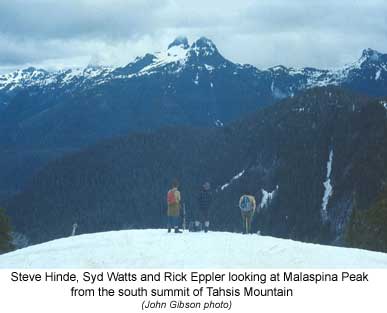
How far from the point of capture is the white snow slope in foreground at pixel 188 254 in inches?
941

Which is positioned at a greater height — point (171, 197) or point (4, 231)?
point (171, 197)

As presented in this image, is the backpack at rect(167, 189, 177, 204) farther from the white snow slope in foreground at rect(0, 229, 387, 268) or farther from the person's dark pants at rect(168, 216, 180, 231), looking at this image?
the person's dark pants at rect(168, 216, 180, 231)

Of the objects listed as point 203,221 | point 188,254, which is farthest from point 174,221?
point 188,254

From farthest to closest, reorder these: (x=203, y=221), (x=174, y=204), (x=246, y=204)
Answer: (x=203, y=221)
(x=246, y=204)
(x=174, y=204)

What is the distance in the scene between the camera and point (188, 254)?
1001 inches

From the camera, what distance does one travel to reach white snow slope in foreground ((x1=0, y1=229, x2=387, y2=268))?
2389 centimetres

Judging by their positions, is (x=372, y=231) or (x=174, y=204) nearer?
(x=174, y=204)

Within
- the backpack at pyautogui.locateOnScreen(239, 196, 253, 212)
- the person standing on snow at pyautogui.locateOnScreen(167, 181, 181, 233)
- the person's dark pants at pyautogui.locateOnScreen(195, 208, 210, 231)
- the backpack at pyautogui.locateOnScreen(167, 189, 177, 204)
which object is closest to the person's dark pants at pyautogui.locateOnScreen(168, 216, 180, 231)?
the person standing on snow at pyautogui.locateOnScreen(167, 181, 181, 233)

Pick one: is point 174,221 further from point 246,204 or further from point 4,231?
point 4,231

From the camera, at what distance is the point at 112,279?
68.6ft

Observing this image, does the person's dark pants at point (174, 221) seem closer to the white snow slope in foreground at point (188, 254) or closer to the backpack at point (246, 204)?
the white snow slope in foreground at point (188, 254)

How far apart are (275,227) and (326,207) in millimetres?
17117

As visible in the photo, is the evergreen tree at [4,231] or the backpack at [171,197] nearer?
the backpack at [171,197]

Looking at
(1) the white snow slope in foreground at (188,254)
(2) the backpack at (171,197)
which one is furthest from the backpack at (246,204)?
(2) the backpack at (171,197)
